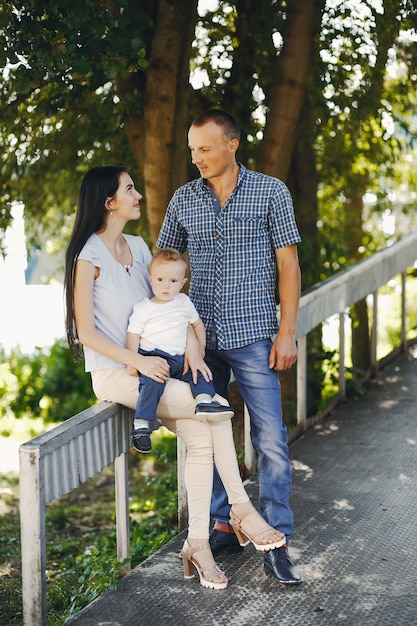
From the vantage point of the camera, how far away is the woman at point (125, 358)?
11.9 feet

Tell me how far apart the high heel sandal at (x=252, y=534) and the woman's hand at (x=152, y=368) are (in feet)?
2.14

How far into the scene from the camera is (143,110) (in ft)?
19.1

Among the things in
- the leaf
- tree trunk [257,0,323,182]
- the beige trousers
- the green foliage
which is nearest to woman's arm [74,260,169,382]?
the beige trousers

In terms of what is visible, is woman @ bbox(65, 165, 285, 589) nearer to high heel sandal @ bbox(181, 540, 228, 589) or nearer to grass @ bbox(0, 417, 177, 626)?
high heel sandal @ bbox(181, 540, 228, 589)

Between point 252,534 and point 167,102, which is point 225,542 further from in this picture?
point 167,102

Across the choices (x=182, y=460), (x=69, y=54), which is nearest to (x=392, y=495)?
(x=182, y=460)

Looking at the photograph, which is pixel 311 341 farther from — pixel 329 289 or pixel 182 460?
pixel 182 460

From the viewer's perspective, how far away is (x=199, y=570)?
3684 millimetres

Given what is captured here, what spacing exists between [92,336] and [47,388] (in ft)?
27.3

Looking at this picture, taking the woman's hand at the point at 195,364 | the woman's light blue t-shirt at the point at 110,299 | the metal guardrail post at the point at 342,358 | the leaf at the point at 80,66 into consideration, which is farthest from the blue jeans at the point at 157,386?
the metal guardrail post at the point at 342,358

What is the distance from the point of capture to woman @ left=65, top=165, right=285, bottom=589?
3629mm

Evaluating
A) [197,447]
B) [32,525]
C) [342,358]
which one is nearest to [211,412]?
[197,447]

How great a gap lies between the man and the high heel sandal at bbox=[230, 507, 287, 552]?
0.15ft

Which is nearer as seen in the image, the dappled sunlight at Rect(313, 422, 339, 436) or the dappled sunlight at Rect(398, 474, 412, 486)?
the dappled sunlight at Rect(398, 474, 412, 486)
